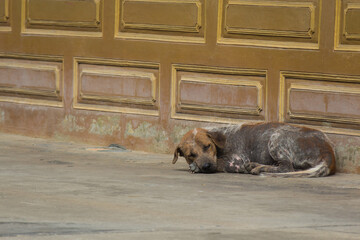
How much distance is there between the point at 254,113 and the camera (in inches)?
493

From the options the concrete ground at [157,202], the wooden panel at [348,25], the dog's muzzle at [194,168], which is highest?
the wooden panel at [348,25]

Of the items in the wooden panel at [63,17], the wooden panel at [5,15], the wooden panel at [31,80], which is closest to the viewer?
the wooden panel at [63,17]

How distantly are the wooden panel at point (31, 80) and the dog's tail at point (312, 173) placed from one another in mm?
4445

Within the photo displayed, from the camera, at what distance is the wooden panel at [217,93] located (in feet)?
41.1

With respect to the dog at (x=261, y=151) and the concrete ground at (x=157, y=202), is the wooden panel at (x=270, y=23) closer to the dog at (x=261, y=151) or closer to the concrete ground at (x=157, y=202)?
the dog at (x=261, y=151)

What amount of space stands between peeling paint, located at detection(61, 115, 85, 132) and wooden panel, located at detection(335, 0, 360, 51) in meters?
4.13

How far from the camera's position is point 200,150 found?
11555 mm

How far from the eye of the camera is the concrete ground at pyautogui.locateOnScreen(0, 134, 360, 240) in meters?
7.65

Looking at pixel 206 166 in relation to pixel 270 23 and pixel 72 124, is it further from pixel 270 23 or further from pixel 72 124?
pixel 72 124

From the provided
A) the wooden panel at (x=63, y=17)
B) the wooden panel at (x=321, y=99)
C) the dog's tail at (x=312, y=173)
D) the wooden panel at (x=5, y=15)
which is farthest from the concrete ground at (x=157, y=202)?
the wooden panel at (x=5, y=15)

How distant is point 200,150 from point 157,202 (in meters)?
2.47

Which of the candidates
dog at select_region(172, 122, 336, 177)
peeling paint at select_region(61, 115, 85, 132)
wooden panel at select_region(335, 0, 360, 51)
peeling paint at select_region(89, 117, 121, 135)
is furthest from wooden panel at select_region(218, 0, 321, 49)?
peeling paint at select_region(61, 115, 85, 132)

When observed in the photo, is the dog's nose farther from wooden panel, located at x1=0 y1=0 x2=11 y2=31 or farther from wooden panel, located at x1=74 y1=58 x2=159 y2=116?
wooden panel, located at x1=0 y1=0 x2=11 y2=31

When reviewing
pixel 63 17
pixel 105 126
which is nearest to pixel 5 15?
pixel 63 17
